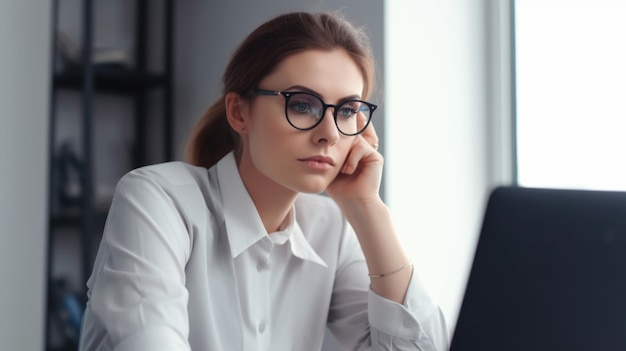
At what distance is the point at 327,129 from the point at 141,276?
416 mm

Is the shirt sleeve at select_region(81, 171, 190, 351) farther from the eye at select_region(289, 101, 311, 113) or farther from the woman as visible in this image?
the eye at select_region(289, 101, 311, 113)

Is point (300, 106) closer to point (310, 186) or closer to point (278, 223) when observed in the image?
point (310, 186)

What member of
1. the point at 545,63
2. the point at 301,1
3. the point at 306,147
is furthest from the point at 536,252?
the point at 301,1

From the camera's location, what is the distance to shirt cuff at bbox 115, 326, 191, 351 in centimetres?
100

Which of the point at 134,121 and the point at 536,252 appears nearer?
the point at 536,252

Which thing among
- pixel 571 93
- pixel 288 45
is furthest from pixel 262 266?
pixel 571 93

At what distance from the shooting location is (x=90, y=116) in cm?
262

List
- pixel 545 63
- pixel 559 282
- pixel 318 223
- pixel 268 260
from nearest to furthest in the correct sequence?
pixel 559 282 < pixel 268 260 < pixel 318 223 < pixel 545 63

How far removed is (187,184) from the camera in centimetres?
129

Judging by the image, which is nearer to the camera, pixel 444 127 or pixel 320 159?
pixel 320 159

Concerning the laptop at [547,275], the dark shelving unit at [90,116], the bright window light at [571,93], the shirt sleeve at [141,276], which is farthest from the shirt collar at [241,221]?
the dark shelving unit at [90,116]

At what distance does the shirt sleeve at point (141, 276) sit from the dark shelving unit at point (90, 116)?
4.96 feet

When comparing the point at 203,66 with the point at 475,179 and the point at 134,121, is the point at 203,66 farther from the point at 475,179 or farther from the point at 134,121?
the point at 475,179

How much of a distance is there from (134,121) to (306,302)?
1.91m
